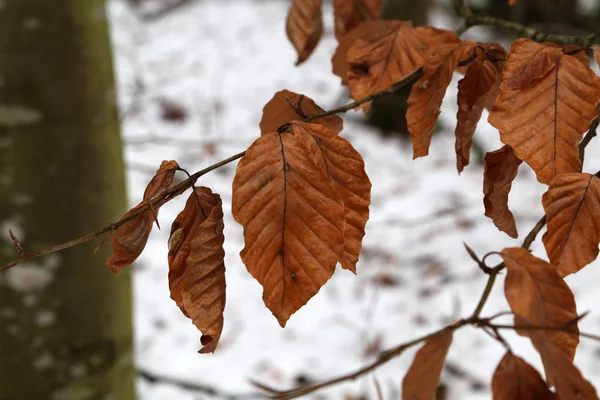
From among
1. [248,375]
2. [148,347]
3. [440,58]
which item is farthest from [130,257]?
[148,347]

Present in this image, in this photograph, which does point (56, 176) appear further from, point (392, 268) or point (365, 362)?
point (392, 268)

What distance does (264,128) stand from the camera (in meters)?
0.54

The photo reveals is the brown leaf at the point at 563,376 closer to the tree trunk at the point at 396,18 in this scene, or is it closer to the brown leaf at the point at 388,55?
the brown leaf at the point at 388,55

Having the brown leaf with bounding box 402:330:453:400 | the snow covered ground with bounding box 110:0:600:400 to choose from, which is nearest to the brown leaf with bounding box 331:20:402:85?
the brown leaf with bounding box 402:330:453:400

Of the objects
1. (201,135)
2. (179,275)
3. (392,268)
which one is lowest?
(179,275)

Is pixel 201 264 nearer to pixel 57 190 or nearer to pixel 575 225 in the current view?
pixel 575 225

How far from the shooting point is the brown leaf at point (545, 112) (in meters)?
0.40

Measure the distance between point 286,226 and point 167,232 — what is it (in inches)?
95.7

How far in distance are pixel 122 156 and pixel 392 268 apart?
1585 millimetres

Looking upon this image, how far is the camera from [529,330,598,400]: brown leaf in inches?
15.3

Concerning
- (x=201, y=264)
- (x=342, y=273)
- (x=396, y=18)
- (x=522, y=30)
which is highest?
(x=396, y=18)

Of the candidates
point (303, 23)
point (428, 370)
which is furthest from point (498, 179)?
point (303, 23)

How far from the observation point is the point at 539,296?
0.46m

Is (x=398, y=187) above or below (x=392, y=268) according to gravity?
above
